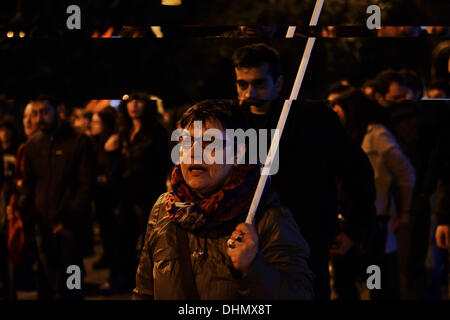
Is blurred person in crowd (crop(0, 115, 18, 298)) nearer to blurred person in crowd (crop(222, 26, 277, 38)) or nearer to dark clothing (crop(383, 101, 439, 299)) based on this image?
dark clothing (crop(383, 101, 439, 299))

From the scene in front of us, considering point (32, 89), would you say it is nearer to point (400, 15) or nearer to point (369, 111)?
point (369, 111)

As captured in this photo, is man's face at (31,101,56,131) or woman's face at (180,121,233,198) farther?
man's face at (31,101,56,131)

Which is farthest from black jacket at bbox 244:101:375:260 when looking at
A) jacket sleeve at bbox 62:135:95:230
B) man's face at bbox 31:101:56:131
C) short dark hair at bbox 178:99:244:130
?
man's face at bbox 31:101:56:131

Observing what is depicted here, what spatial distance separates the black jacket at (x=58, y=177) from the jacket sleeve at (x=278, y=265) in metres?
4.24

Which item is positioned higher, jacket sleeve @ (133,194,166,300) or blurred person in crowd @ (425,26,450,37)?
blurred person in crowd @ (425,26,450,37)

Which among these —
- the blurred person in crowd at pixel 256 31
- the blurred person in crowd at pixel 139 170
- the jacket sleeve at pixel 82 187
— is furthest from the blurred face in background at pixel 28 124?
the blurred person in crowd at pixel 256 31

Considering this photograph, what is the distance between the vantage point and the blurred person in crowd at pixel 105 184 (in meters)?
9.04

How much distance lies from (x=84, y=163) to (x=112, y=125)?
3.52 meters

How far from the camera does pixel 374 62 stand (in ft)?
23.9

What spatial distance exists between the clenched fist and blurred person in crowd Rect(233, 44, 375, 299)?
4.99 feet

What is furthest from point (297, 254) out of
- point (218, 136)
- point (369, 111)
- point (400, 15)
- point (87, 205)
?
point (400, 15)

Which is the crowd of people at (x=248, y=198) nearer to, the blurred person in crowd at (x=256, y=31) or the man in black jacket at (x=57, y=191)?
the man in black jacket at (x=57, y=191)

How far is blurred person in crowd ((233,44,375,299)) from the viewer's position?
4402 mm

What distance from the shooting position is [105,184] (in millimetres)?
9492
